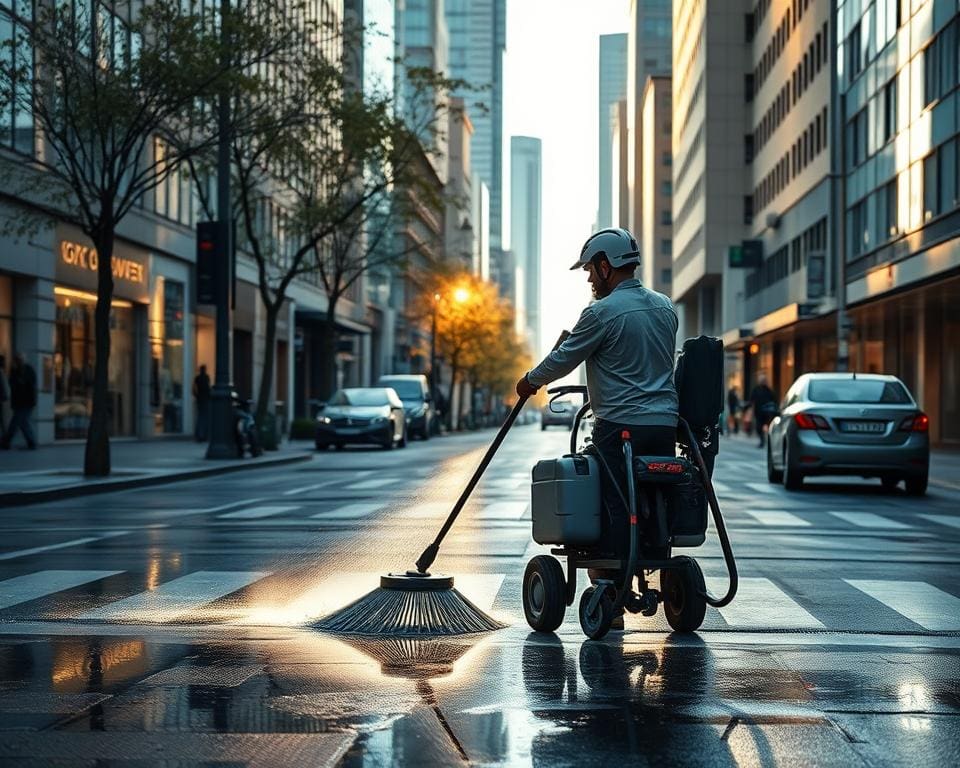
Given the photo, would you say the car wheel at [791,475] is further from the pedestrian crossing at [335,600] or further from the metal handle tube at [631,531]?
the metal handle tube at [631,531]

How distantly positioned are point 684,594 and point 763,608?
1293 mm

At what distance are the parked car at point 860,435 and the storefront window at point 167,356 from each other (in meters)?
24.4

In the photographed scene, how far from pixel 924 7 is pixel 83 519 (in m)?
30.4

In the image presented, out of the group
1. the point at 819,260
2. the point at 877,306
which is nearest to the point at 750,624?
the point at 877,306

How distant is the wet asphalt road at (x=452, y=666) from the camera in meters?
4.81

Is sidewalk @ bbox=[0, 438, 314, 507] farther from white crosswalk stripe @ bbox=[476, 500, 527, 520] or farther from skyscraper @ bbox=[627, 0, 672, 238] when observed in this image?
skyscraper @ bbox=[627, 0, 672, 238]

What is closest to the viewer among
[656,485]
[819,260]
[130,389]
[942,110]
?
[656,485]

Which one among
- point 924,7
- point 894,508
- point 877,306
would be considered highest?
point 924,7

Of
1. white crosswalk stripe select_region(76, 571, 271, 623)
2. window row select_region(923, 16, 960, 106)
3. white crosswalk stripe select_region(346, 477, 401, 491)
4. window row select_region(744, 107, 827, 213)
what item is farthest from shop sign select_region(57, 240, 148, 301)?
window row select_region(744, 107, 827, 213)

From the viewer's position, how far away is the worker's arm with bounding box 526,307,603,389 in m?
7.20

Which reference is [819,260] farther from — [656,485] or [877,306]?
[656,485]

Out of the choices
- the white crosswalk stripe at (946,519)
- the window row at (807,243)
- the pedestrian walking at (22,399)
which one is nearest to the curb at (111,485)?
the pedestrian walking at (22,399)

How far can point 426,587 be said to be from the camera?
24.3 feet

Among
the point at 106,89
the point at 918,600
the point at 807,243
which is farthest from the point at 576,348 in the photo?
the point at 807,243
